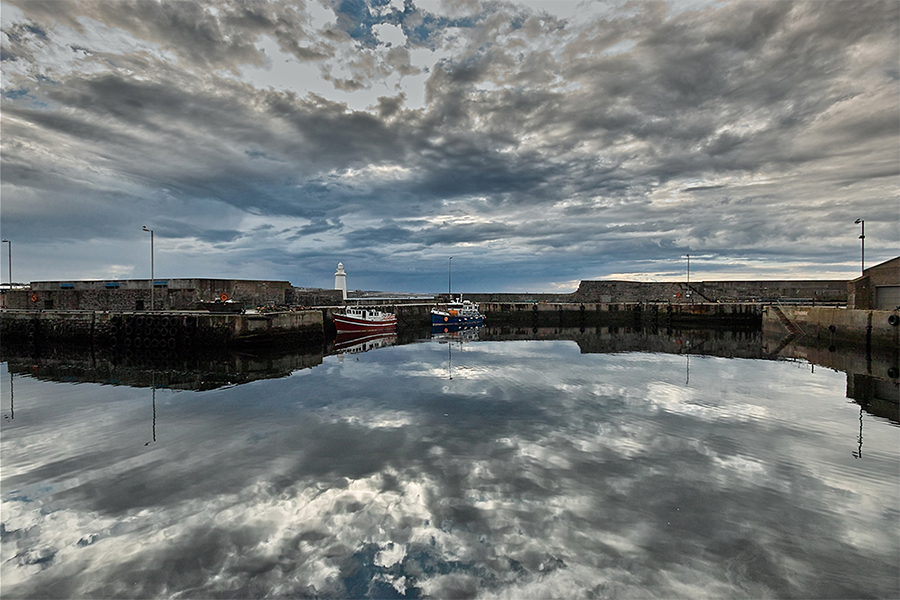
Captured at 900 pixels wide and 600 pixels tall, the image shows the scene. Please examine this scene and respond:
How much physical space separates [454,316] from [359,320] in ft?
44.5

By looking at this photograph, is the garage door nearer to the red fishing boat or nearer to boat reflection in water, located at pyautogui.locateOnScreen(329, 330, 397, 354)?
boat reflection in water, located at pyautogui.locateOnScreen(329, 330, 397, 354)

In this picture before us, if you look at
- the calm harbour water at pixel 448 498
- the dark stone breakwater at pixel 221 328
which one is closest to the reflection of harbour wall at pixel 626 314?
the dark stone breakwater at pixel 221 328

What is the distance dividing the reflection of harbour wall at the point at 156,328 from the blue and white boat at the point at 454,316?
60.5 feet

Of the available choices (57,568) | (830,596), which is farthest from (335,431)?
(830,596)

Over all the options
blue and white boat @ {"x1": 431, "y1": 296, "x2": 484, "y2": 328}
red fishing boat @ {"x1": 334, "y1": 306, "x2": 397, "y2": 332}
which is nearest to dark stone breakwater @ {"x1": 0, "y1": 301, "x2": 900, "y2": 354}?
red fishing boat @ {"x1": 334, "y1": 306, "x2": 397, "y2": 332}

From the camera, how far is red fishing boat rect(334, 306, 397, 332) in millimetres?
37062

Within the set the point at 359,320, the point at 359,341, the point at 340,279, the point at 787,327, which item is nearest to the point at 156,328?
the point at 359,341

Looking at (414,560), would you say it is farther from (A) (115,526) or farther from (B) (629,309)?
(B) (629,309)

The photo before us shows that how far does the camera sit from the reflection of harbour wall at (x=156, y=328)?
25969 millimetres

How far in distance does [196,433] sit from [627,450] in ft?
33.0

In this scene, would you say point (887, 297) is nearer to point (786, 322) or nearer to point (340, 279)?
point (786, 322)

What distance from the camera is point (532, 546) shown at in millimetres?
5332

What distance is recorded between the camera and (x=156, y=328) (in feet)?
87.7

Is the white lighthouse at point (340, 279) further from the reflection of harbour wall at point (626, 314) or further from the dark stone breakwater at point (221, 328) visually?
the reflection of harbour wall at point (626, 314)
